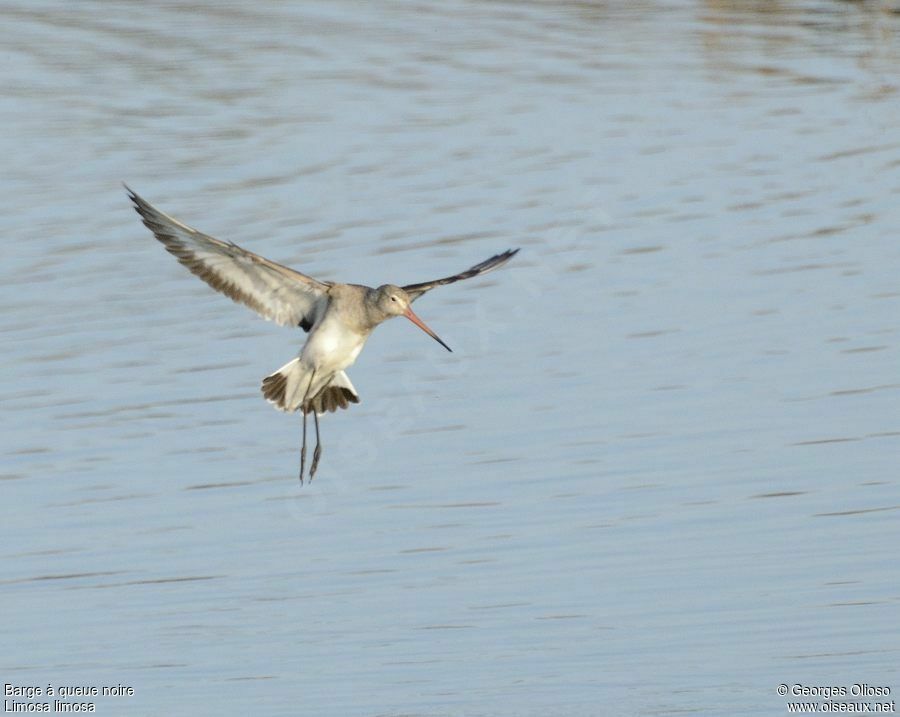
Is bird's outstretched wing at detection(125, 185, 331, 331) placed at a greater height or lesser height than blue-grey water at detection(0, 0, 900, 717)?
greater

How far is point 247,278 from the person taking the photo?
905 cm

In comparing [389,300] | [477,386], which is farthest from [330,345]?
[477,386]

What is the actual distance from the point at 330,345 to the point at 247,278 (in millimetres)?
485

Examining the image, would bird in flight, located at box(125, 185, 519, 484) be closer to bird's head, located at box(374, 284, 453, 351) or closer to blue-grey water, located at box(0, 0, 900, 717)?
bird's head, located at box(374, 284, 453, 351)

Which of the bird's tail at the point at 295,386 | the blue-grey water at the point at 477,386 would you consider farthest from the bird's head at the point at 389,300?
the blue-grey water at the point at 477,386

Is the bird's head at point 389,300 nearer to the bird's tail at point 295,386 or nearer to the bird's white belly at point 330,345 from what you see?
the bird's white belly at point 330,345

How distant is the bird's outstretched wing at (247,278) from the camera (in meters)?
8.73

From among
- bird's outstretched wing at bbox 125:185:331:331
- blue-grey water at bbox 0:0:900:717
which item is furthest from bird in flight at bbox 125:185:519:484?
blue-grey water at bbox 0:0:900:717

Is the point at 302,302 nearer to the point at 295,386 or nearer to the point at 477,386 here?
the point at 295,386

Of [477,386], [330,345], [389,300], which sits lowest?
[477,386]

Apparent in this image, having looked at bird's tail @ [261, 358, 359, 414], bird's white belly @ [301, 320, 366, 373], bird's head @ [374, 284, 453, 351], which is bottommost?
bird's tail @ [261, 358, 359, 414]

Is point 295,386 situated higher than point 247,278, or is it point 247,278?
point 247,278

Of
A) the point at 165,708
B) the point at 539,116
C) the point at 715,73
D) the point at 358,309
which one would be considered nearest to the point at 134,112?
the point at 539,116

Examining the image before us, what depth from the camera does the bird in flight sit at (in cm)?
886
